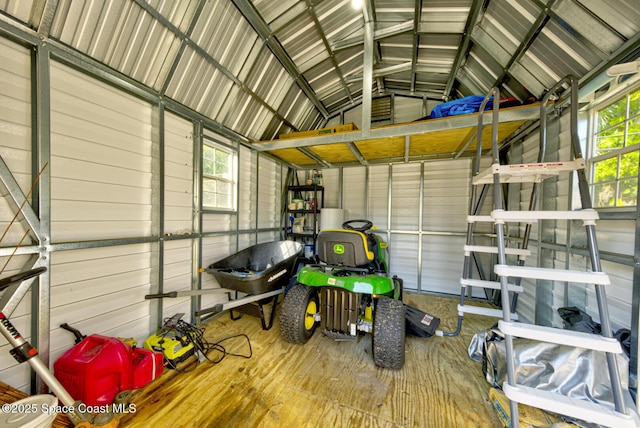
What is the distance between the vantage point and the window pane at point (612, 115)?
172 cm

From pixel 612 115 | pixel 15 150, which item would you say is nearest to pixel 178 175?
pixel 15 150

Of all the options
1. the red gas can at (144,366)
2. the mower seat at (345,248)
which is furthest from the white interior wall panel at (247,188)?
the red gas can at (144,366)

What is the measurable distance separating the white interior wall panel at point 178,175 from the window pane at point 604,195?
414 centimetres

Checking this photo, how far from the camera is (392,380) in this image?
1.88 m

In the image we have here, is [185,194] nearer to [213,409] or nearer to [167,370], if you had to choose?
[167,370]

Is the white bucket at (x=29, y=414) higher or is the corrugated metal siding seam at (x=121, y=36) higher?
the corrugated metal siding seam at (x=121, y=36)

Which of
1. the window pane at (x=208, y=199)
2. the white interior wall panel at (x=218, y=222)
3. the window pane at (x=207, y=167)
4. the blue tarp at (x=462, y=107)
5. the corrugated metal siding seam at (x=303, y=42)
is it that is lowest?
the white interior wall panel at (x=218, y=222)

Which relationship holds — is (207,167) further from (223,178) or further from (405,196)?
(405,196)

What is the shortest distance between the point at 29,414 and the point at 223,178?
267cm

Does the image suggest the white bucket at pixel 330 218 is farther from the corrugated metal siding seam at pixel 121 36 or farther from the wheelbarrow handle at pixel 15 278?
the wheelbarrow handle at pixel 15 278

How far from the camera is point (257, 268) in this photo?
3.33 m

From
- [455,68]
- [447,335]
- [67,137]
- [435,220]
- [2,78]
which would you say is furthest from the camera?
[435,220]

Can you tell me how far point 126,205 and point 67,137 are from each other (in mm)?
654

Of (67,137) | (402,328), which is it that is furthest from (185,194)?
(402,328)
